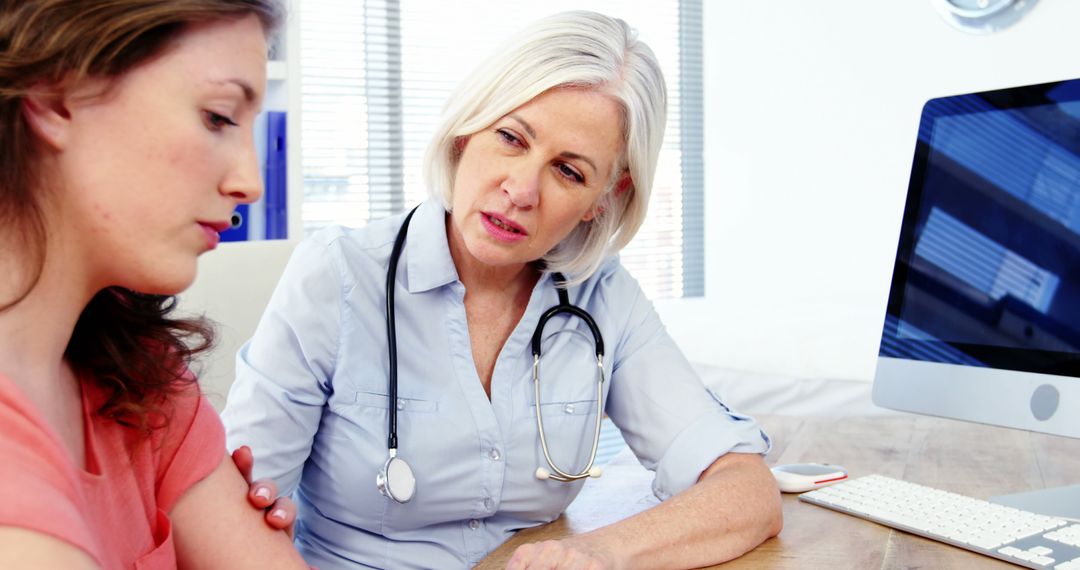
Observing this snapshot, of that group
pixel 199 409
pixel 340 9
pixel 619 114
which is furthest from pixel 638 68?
pixel 340 9

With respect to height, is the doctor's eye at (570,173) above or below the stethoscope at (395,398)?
above

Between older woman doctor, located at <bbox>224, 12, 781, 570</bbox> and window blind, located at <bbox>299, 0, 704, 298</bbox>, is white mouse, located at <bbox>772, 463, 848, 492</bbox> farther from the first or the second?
window blind, located at <bbox>299, 0, 704, 298</bbox>

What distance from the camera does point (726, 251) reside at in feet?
12.2

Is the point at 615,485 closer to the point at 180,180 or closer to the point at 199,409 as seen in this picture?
the point at 199,409

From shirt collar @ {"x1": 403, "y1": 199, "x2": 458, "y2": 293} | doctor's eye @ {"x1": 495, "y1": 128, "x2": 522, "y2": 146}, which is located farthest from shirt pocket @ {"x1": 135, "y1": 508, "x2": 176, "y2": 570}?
doctor's eye @ {"x1": 495, "y1": 128, "x2": 522, "y2": 146}

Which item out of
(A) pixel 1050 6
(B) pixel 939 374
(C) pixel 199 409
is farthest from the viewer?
(A) pixel 1050 6

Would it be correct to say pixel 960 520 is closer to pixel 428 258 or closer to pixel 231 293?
pixel 428 258

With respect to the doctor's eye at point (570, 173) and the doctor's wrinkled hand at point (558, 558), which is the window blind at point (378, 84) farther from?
the doctor's wrinkled hand at point (558, 558)

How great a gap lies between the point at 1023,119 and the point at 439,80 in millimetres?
2466

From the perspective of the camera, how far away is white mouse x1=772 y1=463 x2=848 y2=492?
1.44 metres

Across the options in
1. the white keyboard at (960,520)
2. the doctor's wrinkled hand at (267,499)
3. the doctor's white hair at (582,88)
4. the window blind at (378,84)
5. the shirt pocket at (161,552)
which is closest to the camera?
the shirt pocket at (161,552)

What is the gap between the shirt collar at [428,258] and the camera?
140 cm

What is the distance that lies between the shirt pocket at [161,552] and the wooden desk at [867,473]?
37 cm

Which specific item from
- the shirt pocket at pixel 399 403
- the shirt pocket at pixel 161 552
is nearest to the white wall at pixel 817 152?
the shirt pocket at pixel 399 403
